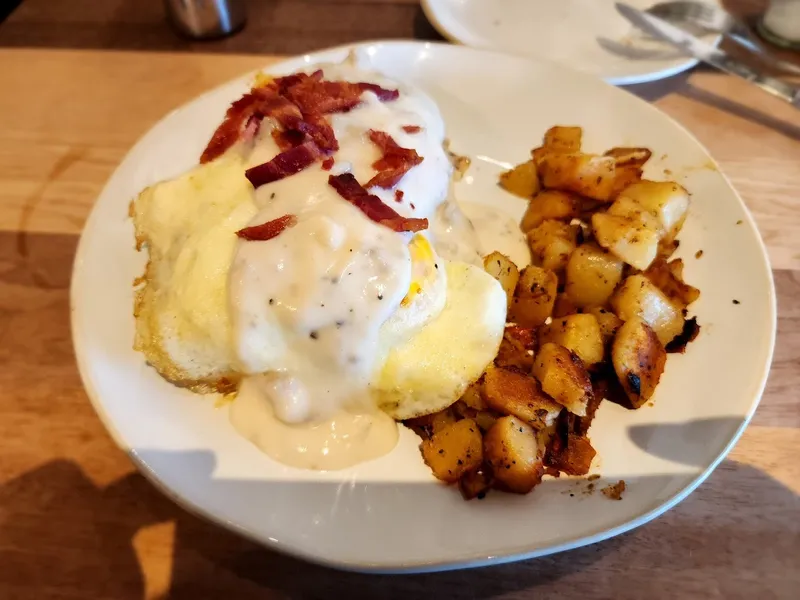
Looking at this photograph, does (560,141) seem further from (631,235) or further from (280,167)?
(280,167)

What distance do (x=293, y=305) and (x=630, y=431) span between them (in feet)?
2.44

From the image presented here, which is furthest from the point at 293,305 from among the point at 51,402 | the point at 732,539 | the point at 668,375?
the point at 732,539

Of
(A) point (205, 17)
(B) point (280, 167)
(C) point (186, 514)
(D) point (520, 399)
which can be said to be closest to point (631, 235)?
(D) point (520, 399)

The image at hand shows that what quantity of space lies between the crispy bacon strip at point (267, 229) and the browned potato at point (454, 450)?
0.54 m

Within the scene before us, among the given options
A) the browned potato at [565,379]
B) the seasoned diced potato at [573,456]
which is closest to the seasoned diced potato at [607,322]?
the browned potato at [565,379]

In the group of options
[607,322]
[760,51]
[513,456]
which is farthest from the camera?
[760,51]

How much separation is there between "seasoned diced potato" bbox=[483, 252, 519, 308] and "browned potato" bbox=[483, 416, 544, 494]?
39 cm

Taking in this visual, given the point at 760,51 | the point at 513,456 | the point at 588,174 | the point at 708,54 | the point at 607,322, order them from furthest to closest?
the point at 760,51
the point at 708,54
the point at 588,174
the point at 607,322
the point at 513,456

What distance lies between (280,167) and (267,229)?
189mm

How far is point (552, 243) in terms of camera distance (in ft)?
5.16

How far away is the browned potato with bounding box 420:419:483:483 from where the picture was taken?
1225 mm

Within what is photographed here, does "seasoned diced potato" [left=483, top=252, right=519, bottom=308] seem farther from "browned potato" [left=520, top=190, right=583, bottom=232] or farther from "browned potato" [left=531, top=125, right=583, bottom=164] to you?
"browned potato" [left=531, top=125, right=583, bottom=164]

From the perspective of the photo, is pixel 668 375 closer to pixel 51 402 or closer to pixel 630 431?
pixel 630 431

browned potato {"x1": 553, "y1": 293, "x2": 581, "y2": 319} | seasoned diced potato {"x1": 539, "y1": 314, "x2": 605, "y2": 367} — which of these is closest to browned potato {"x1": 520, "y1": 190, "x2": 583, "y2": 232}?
browned potato {"x1": 553, "y1": 293, "x2": 581, "y2": 319}
